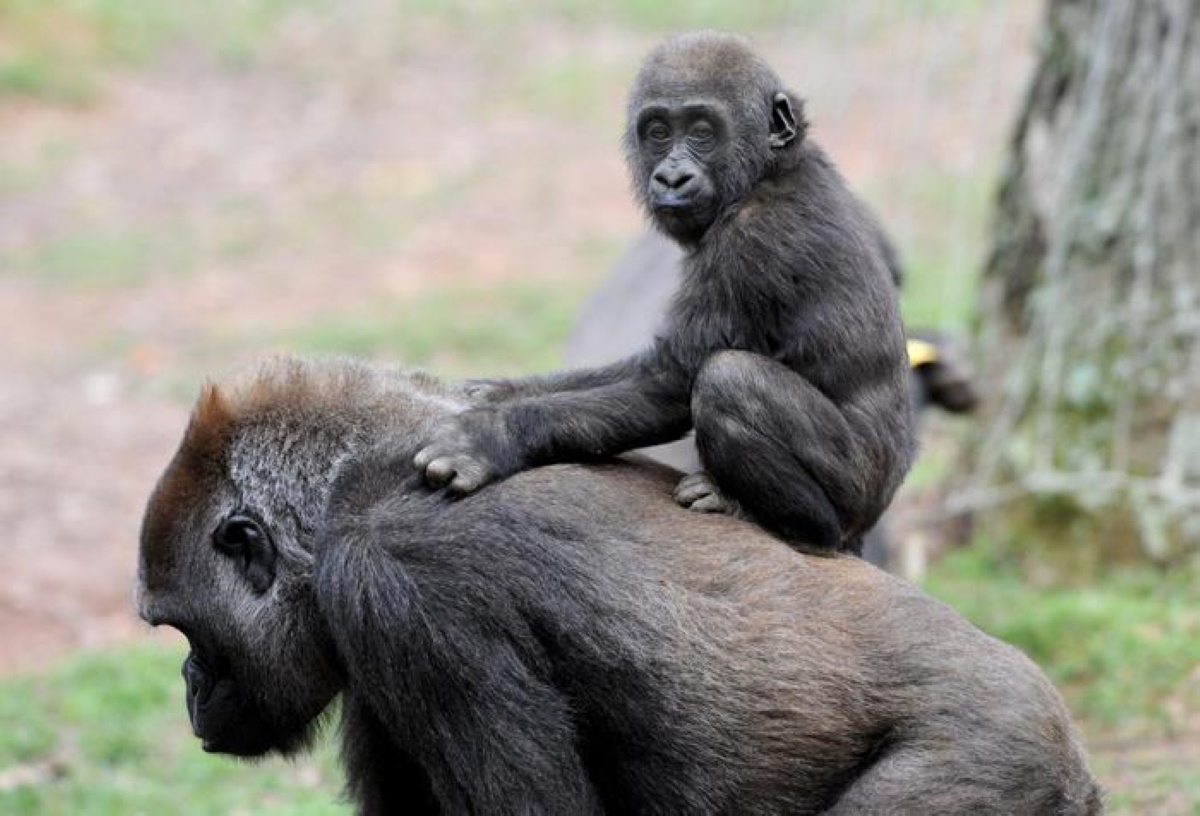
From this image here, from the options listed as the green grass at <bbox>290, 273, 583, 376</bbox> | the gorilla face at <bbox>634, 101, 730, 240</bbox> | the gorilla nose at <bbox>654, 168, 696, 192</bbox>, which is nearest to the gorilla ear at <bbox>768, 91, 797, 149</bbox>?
the gorilla face at <bbox>634, 101, 730, 240</bbox>

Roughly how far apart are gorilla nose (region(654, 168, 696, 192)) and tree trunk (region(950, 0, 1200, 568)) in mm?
3534

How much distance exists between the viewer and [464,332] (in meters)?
12.9

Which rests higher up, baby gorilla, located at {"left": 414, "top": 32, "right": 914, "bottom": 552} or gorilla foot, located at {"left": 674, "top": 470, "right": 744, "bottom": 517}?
baby gorilla, located at {"left": 414, "top": 32, "right": 914, "bottom": 552}

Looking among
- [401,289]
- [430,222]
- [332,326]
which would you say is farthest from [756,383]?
[430,222]

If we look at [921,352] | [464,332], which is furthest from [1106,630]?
[464,332]

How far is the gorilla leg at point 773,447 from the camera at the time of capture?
14.2ft

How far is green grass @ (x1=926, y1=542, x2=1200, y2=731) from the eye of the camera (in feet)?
22.0

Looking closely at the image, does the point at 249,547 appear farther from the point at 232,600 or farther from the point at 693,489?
the point at 693,489

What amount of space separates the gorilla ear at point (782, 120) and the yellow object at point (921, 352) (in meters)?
2.65

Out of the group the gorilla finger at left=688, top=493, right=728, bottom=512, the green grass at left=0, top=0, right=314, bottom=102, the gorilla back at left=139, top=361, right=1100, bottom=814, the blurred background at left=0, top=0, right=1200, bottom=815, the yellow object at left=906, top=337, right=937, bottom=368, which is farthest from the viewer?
the green grass at left=0, top=0, right=314, bottom=102

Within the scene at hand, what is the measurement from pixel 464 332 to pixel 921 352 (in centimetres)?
565

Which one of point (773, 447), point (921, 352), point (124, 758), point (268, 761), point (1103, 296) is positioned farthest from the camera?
point (1103, 296)

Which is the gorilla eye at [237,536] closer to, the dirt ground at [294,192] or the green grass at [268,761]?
the green grass at [268,761]

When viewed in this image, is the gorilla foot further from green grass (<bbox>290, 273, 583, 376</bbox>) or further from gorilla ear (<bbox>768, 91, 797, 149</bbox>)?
green grass (<bbox>290, 273, 583, 376</bbox>)
